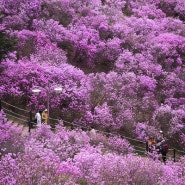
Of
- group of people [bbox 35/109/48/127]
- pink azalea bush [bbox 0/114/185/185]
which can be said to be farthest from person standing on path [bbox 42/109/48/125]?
pink azalea bush [bbox 0/114/185/185]

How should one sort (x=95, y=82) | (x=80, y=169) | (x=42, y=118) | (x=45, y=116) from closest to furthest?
(x=80, y=169) < (x=45, y=116) < (x=42, y=118) < (x=95, y=82)

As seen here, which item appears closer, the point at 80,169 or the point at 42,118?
the point at 80,169

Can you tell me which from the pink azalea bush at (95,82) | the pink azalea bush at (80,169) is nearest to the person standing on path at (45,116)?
the pink azalea bush at (95,82)

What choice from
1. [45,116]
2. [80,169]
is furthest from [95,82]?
[80,169]

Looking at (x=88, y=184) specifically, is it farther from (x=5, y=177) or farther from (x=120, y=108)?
(x=120, y=108)

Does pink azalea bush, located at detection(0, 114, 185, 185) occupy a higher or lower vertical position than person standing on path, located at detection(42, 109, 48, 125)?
higher

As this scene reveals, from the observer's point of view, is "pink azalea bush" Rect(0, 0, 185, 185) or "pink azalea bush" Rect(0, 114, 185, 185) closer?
"pink azalea bush" Rect(0, 114, 185, 185)

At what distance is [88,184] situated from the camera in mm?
14516

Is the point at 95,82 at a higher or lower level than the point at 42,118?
higher

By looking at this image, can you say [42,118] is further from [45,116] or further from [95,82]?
[95,82]

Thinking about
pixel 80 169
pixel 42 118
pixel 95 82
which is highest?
pixel 80 169

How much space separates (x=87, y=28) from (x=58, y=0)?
4075mm

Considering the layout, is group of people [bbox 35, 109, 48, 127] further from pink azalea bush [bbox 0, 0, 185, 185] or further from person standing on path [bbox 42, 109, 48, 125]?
pink azalea bush [bbox 0, 0, 185, 185]

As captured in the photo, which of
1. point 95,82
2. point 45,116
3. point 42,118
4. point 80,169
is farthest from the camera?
point 95,82
